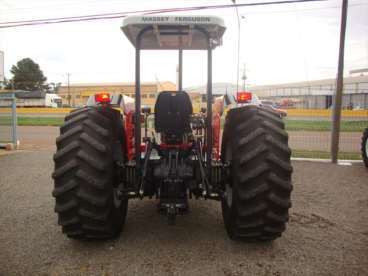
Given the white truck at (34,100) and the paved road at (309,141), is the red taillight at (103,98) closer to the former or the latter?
the paved road at (309,141)

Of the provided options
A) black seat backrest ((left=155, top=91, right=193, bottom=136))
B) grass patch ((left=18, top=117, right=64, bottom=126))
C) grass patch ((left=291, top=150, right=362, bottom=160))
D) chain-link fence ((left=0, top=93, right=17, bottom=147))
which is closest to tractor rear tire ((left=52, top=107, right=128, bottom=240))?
black seat backrest ((left=155, top=91, right=193, bottom=136))

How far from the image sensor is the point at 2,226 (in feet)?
14.8

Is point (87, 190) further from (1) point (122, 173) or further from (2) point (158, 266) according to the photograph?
(2) point (158, 266)

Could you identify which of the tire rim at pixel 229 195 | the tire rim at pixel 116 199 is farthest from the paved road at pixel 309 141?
the tire rim at pixel 116 199

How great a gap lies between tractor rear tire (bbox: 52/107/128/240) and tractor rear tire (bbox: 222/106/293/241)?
1303mm

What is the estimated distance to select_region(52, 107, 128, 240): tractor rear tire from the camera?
3.51 meters

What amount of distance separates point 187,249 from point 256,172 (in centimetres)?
110

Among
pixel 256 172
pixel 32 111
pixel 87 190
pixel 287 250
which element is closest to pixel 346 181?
pixel 287 250

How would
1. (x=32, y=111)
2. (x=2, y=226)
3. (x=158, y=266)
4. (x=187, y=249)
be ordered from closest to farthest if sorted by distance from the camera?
(x=158, y=266) → (x=187, y=249) → (x=2, y=226) → (x=32, y=111)

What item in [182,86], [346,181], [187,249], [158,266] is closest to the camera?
[158,266]

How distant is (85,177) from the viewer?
138 inches

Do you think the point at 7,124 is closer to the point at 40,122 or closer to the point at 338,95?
the point at 40,122

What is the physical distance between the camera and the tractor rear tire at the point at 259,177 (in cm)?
351

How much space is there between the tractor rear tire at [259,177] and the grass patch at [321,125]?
12.3 metres
